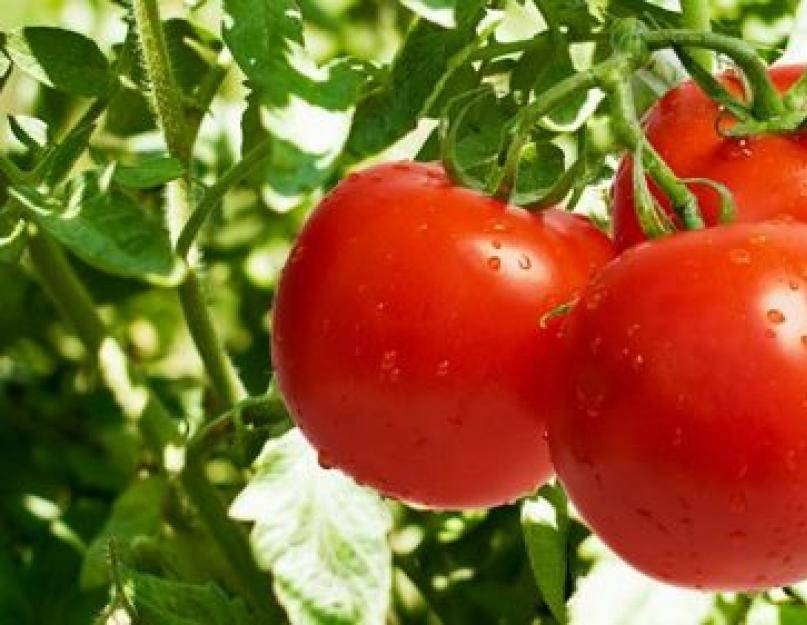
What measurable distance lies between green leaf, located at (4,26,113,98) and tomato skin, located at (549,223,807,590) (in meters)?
0.40

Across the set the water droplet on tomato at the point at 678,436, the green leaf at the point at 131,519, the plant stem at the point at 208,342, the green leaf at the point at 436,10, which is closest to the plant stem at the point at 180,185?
the plant stem at the point at 208,342

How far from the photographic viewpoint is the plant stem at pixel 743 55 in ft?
3.13

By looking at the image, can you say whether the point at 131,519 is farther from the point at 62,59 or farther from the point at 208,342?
the point at 62,59

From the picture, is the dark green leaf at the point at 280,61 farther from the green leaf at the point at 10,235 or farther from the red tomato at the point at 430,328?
the green leaf at the point at 10,235

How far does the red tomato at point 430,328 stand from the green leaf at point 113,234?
0.10 m

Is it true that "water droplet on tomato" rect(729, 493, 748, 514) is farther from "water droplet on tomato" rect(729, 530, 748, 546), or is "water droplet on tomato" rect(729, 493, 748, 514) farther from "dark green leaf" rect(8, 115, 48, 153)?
"dark green leaf" rect(8, 115, 48, 153)

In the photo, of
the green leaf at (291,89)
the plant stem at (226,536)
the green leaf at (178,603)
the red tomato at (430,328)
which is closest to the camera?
the green leaf at (291,89)

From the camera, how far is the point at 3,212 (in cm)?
111

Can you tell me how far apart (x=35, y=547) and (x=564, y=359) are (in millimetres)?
886

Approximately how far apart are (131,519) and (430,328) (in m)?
0.58

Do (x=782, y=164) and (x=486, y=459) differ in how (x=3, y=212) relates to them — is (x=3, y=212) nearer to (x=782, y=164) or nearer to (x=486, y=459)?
(x=486, y=459)

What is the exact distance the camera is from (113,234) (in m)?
0.94

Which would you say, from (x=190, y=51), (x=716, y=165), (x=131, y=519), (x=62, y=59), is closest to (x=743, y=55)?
(x=716, y=165)

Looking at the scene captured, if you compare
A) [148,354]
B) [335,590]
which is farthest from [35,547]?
[335,590]
